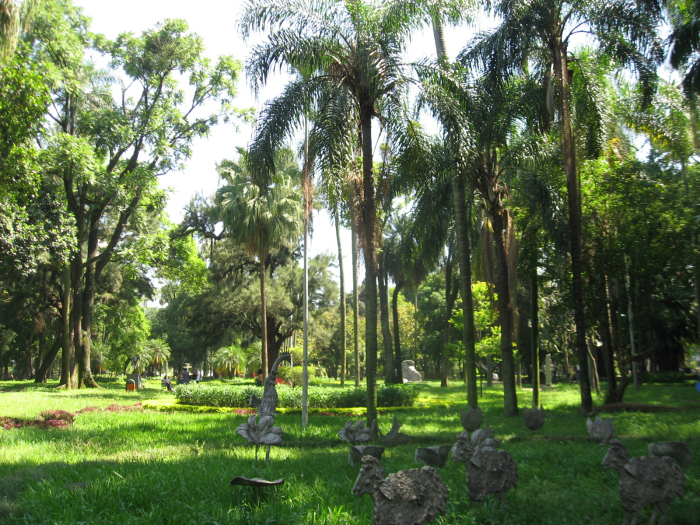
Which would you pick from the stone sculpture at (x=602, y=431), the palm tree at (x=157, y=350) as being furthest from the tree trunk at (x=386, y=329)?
the palm tree at (x=157, y=350)

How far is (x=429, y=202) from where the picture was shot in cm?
1370

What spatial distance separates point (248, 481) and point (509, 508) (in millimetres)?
2576

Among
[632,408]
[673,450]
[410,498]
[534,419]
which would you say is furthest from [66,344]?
[673,450]

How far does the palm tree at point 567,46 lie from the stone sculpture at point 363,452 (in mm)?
8139

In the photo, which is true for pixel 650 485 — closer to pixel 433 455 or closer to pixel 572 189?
pixel 433 455

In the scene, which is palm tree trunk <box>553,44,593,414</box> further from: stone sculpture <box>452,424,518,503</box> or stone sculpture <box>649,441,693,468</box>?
stone sculpture <box>452,424,518,503</box>

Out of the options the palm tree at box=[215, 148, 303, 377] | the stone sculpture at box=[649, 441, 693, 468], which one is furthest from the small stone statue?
the palm tree at box=[215, 148, 303, 377]

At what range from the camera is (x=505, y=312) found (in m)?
14.3

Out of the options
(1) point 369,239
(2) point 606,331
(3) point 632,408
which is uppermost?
(1) point 369,239

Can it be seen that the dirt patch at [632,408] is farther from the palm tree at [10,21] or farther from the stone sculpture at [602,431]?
the palm tree at [10,21]

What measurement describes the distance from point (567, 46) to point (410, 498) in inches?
501

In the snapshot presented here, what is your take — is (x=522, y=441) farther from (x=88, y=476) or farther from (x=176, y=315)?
(x=176, y=315)

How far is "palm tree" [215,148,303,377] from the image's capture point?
72.0 feet

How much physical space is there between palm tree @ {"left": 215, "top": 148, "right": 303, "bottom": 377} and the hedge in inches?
149
